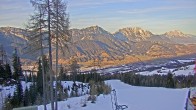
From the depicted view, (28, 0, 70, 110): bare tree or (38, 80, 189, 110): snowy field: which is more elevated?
(28, 0, 70, 110): bare tree

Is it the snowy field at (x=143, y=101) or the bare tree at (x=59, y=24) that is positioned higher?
the bare tree at (x=59, y=24)

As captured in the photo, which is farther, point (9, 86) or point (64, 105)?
point (9, 86)

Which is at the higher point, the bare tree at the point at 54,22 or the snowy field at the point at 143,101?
the bare tree at the point at 54,22

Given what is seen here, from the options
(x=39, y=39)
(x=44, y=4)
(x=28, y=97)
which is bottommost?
(x=28, y=97)

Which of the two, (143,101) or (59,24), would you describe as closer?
(143,101)

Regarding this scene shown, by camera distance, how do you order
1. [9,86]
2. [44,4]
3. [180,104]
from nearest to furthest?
1. [180,104]
2. [44,4]
3. [9,86]

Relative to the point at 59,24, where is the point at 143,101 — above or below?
below

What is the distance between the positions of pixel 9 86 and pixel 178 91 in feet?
207

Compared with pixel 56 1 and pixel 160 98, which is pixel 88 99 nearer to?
pixel 160 98

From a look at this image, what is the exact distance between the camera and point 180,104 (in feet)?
71.2

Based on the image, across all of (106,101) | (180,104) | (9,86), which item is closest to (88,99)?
(106,101)

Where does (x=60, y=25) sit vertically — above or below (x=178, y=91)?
above

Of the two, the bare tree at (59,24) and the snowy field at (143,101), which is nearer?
the snowy field at (143,101)

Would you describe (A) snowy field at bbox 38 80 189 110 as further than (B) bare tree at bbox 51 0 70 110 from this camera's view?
No
